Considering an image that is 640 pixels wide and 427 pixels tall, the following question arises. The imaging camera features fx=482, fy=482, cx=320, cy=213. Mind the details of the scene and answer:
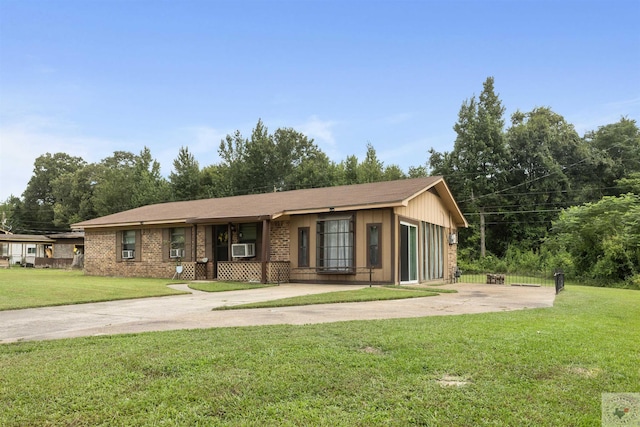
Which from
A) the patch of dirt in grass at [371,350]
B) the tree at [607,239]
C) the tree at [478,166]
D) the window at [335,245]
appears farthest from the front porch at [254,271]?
the tree at [478,166]

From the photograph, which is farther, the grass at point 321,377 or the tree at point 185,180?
the tree at point 185,180

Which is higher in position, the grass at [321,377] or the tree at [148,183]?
the tree at [148,183]

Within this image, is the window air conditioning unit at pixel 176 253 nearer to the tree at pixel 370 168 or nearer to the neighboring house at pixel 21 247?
the tree at pixel 370 168

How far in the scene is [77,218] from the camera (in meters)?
52.1

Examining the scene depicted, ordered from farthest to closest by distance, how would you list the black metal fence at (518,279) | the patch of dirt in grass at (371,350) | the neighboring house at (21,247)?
1. the neighboring house at (21,247)
2. the black metal fence at (518,279)
3. the patch of dirt in grass at (371,350)

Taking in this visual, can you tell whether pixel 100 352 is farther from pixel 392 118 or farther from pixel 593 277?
pixel 392 118

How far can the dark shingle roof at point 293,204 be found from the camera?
15469 millimetres

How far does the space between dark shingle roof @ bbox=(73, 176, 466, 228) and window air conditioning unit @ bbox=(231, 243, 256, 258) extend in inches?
46.2

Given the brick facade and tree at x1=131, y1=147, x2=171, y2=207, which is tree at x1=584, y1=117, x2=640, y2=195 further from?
tree at x1=131, y1=147, x2=171, y2=207

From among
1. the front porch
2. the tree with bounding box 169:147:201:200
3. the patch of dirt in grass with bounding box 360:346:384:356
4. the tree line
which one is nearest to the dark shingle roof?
the front porch

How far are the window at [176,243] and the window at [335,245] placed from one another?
21.9 feet

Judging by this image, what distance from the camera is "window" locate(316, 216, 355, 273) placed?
51.6 ft

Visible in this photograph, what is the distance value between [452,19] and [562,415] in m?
15.0

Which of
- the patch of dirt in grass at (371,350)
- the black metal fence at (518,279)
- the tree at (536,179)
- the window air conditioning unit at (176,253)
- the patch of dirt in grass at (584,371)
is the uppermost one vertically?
the tree at (536,179)
